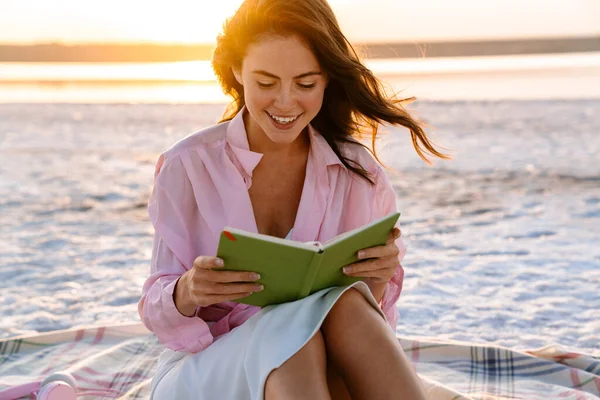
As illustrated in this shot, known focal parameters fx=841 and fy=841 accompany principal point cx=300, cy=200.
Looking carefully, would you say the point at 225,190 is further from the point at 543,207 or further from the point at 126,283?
the point at 543,207

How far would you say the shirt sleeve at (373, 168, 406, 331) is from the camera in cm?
222

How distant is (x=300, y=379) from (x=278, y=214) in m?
0.64

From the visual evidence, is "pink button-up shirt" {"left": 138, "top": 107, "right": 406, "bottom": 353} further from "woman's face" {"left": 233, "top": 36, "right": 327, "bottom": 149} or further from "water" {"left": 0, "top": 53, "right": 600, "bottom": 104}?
"water" {"left": 0, "top": 53, "right": 600, "bottom": 104}

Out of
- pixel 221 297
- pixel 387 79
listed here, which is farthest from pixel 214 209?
pixel 387 79

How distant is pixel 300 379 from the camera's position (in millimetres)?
1741

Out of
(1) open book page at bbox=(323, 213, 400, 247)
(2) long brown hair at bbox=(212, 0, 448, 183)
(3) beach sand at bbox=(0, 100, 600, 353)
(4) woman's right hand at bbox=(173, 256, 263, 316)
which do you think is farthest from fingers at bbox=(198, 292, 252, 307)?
(3) beach sand at bbox=(0, 100, 600, 353)

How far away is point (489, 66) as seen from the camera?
46.8 feet

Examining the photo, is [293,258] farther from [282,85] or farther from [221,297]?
[282,85]

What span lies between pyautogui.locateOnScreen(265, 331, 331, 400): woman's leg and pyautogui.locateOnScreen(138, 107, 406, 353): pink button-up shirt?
1.04ft

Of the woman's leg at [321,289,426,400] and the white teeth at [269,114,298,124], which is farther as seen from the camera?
the white teeth at [269,114,298,124]

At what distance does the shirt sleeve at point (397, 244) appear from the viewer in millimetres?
2221

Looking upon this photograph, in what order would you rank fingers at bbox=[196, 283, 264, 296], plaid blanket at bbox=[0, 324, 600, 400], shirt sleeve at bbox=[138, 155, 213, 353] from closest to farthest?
fingers at bbox=[196, 283, 264, 296], shirt sleeve at bbox=[138, 155, 213, 353], plaid blanket at bbox=[0, 324, 600, 400]

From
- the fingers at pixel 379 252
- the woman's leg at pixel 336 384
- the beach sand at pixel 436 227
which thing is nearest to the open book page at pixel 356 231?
the fingers at pixel 379 252

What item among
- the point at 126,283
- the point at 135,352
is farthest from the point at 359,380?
the point at 126,283
